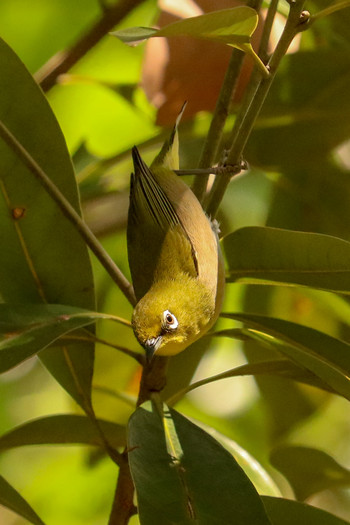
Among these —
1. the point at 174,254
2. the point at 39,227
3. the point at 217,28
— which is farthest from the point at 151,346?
the point at 217,28

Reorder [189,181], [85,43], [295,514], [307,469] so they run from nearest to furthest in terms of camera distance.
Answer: [295,514] < [307,469] < [85,43] < [189,181]

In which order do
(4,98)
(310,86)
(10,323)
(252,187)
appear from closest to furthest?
(10,323) → (4,98) → (310,86) → (252,187)

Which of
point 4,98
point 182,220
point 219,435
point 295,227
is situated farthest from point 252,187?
point 4,98

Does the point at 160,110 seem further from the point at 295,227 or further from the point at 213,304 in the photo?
the point at 213,304

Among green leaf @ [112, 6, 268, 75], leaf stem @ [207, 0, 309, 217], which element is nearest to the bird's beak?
leaf stem @ [207, 0, 309, 217]

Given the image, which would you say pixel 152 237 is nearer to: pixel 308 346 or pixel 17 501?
Result: pixel 308 346
